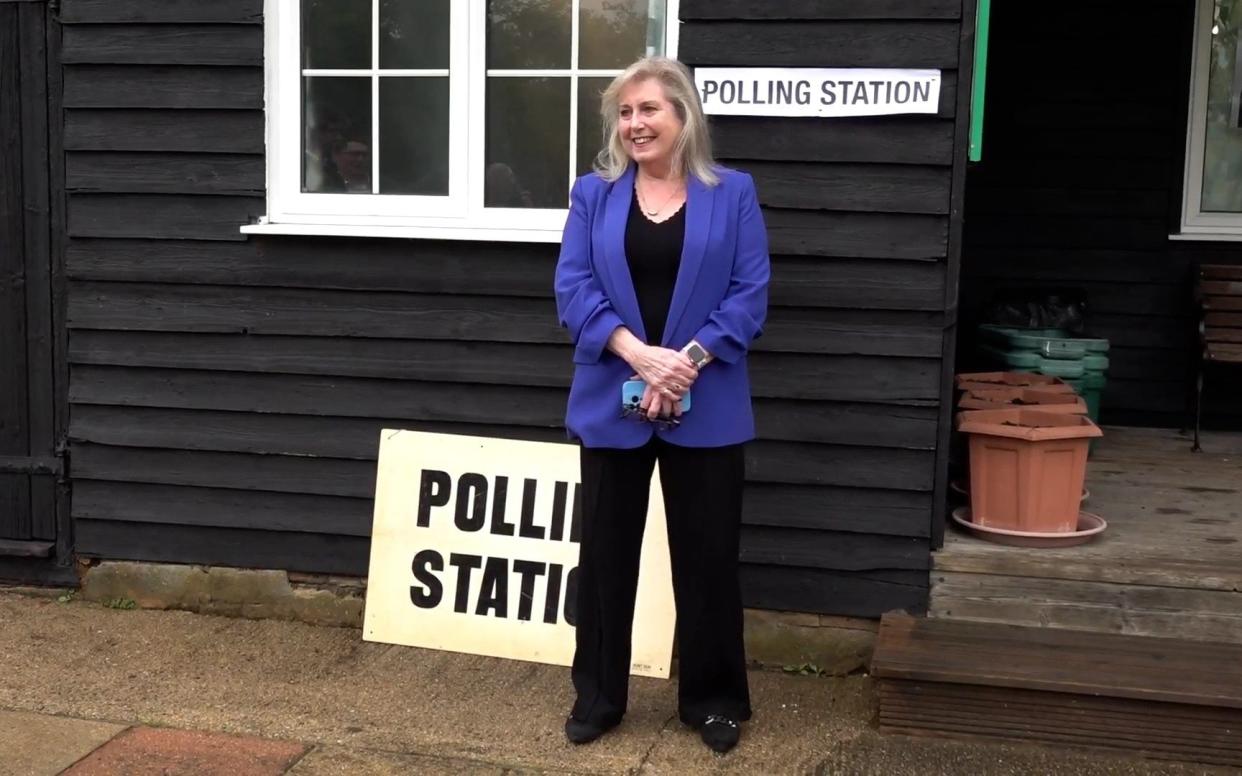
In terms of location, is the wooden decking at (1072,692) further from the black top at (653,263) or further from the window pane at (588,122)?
the window pane at (588,122)

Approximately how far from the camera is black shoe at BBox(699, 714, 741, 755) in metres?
3.77

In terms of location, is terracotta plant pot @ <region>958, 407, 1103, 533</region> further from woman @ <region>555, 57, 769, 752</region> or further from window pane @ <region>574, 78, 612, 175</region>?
window pane @ <region>574, 78, 612, 175</region>

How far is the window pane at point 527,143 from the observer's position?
15.1 feet

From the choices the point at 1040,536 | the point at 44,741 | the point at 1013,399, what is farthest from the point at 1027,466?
the point at 44,741

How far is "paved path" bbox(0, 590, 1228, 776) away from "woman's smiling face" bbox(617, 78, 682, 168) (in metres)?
1.61

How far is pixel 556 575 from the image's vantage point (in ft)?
14.6

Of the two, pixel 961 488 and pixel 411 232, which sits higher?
pixel 411 232

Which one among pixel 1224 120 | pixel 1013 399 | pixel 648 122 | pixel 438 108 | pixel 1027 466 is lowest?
pixel 1027 466

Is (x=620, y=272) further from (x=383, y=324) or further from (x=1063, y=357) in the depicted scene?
(x=1063, y=357)

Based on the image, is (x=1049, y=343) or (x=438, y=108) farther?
(x=1049, y=343)

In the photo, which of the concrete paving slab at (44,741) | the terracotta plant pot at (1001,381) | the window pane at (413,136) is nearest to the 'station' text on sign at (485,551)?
the window pane at (413,136)

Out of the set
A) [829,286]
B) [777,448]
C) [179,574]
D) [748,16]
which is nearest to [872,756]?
[777,448]

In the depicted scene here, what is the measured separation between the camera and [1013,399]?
4902mm

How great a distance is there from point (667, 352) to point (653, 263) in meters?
0.26
